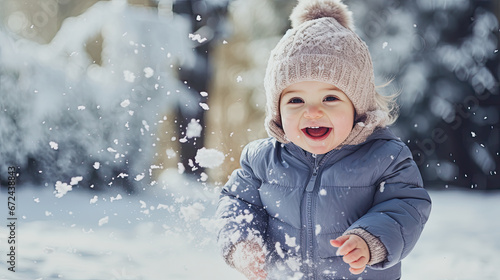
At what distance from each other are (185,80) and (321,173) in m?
3.07

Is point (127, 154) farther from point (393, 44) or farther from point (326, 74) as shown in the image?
point (326, 74)

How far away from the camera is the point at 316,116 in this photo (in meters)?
1.49

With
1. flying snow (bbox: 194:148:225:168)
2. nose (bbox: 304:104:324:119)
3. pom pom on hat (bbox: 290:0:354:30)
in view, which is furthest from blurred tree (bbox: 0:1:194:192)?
nose (bbox: 304:104:324:119)

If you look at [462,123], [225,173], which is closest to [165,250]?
[225,173]

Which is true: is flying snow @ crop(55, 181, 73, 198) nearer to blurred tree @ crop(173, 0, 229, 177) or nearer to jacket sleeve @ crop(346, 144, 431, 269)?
blurred tree @ crop(173, 0, 229, 177)

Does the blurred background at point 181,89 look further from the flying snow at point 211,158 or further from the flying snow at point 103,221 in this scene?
the flying snow at point 103,221

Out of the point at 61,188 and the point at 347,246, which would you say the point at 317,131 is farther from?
the point at 61,188

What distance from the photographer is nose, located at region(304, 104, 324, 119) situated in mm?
1485

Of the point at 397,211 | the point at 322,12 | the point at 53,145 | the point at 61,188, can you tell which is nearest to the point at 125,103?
the point at 53,145

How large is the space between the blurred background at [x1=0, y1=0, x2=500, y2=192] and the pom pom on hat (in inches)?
98.1

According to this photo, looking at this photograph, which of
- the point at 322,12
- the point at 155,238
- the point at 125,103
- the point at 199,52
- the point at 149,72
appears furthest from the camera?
the point at 199,52

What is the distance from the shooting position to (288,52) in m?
1.59

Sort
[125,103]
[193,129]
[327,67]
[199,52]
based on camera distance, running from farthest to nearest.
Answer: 1. [193,129]
2. [199,52]
3. [125,103]
4. [327,67]

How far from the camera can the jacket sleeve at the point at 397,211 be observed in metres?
1.37
